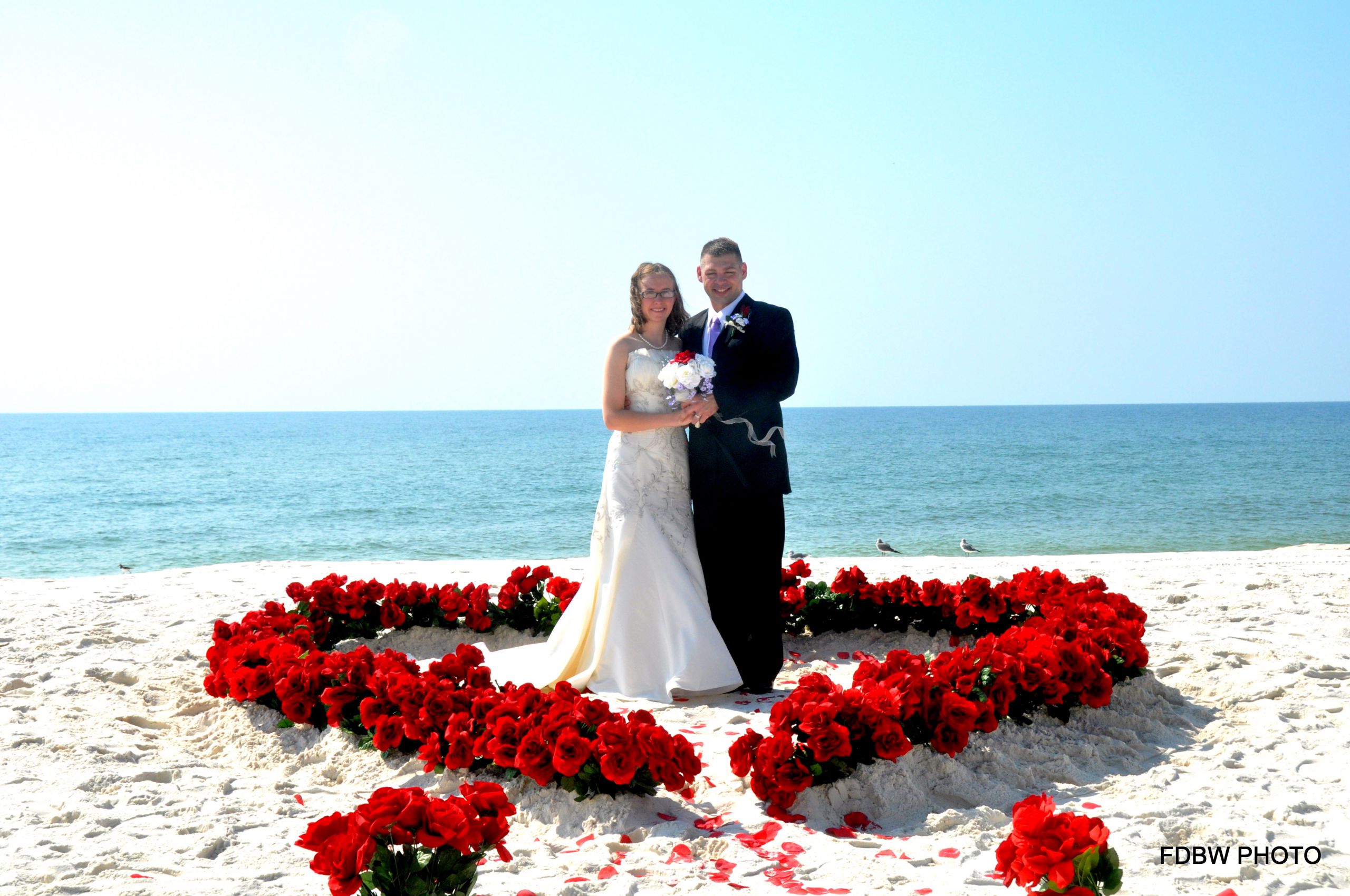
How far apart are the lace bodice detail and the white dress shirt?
24 centimetres

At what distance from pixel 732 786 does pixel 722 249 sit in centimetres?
335

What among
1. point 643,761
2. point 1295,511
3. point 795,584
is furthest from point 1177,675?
point 1295,511

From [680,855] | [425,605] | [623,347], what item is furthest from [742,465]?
[425,605]

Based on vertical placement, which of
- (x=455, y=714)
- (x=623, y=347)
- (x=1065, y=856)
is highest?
(x=623, y=347)

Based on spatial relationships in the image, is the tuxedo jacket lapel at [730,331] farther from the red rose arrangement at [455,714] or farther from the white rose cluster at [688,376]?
the red rose arrangement at [455,714]

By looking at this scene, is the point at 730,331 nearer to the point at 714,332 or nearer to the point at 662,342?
the point at 714,332

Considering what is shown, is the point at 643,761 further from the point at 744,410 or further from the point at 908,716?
the point at 744,410

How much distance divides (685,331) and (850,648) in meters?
2.90

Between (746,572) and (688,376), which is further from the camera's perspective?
(746,572)

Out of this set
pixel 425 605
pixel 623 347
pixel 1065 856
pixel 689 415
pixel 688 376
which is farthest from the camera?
pixel 425 605

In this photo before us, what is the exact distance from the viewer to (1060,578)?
6.95 metres

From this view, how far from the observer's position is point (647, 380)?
628cm

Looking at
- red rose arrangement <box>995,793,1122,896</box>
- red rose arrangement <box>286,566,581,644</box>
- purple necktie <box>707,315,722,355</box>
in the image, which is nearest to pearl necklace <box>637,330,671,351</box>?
purple necktie <box>707,315,722,355</box>

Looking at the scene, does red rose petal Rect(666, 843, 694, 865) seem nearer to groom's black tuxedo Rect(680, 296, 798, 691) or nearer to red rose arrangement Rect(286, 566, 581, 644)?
groom's black tuxedo Rect(680, 296, 798, 691)
